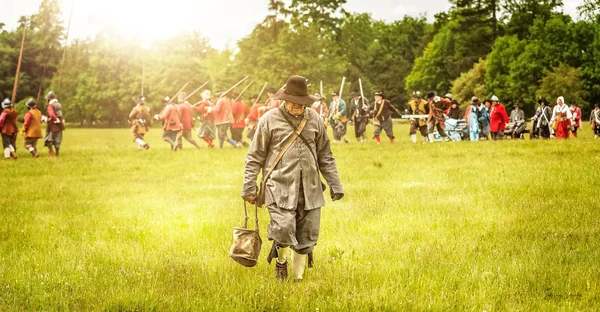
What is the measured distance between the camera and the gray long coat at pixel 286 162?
652 centimetres

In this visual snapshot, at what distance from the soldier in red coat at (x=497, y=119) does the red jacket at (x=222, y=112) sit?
35.7 feet

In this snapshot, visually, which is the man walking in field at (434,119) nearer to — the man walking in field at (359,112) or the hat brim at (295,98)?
the man walking in field at (359,112)

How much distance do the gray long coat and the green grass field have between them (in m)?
0.84

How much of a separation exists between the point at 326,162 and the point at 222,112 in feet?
66.4

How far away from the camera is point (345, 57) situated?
7869 cm

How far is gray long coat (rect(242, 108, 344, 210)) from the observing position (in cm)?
652

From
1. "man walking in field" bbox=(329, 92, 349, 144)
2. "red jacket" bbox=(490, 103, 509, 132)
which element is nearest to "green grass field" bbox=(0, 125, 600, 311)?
"man walking in field" bbox=(329, 92, 349, 144)

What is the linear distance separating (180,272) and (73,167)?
13778mm

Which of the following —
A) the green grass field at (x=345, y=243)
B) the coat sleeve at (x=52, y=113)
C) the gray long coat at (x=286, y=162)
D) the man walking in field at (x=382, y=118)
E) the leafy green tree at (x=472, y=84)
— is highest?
the leafy green tree at (x=472, y=84)

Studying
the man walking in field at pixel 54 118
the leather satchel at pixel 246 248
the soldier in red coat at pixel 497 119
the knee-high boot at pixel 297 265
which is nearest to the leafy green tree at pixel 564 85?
the soldier in red coat at pixel 497 119

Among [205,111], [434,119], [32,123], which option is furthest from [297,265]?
[434,119]

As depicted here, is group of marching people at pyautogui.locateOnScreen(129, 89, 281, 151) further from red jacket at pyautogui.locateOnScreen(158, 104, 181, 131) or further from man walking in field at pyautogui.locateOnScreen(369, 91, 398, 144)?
man walking in field at pyautogui.locateOnScreen(369, 91, 398, 144)

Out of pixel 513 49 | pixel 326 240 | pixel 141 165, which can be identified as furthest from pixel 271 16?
pixel 326 240

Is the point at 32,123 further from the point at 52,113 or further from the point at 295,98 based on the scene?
the point at 295,98
